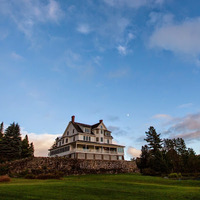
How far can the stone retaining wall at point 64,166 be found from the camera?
110 feet

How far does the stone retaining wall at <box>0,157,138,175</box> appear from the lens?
3347 cm

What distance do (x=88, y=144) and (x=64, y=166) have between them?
1189 cm

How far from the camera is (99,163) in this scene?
41.8 m

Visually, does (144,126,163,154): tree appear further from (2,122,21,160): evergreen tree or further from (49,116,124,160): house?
(2,122,21,160): evergreen tree

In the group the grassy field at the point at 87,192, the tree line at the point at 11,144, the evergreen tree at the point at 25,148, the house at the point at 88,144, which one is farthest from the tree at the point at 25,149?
the grassy field at the point at 87,192

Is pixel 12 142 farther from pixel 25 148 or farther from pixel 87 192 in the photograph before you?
pixel 87 192

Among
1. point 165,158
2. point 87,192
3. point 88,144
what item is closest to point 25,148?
point 88,144

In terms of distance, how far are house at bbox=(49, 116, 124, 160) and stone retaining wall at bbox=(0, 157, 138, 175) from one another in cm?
515

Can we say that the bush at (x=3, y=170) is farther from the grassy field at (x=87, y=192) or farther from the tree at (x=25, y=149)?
the tree at (x=25, y=149)

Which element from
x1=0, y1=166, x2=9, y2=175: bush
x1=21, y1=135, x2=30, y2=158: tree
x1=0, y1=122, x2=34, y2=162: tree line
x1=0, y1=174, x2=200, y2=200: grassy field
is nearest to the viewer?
x1=0, y1=174, x2=200, y2=200: grassy field

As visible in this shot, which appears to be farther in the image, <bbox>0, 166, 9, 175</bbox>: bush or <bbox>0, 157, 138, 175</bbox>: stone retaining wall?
<bbox>0, 157, 138, 175</bbox>: stone retaining wall


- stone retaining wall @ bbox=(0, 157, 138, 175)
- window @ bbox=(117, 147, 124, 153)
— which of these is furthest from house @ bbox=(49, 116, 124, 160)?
stone retaining wall @ bbox=(0, 157, 138, 175)

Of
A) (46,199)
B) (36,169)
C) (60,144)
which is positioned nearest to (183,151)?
(60,144)

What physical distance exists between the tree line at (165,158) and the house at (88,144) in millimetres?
8819
